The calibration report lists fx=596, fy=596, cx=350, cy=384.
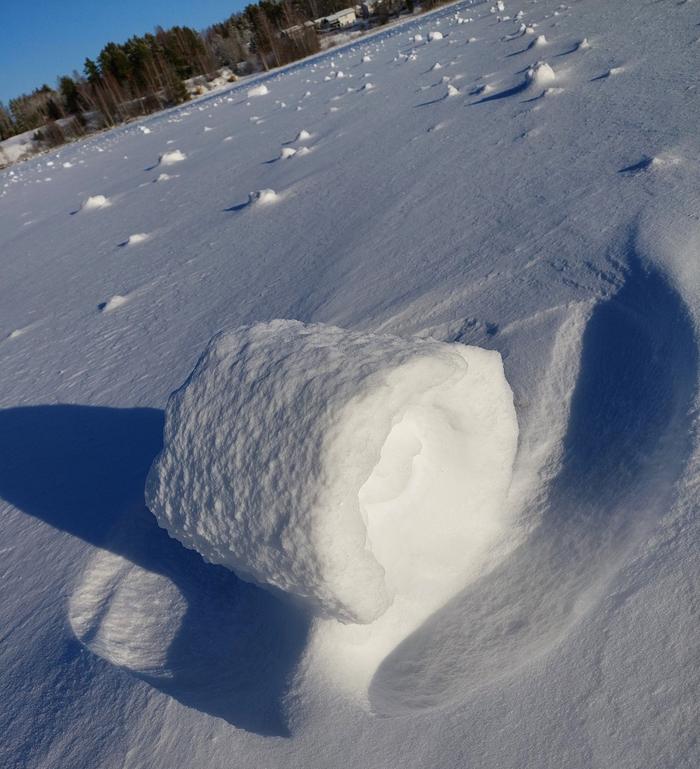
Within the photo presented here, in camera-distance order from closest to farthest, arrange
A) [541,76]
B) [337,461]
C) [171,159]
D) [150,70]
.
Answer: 1. [337,461]
2. [541,76]
3. [171,159]
4. [150,70]

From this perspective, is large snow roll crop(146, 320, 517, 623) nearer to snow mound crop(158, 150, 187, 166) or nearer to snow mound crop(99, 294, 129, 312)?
snow mound crop(99, 294, 129, 312)

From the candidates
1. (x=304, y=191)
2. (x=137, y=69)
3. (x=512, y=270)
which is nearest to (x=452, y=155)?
(x=304, y=191)

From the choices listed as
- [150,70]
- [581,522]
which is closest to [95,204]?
[581,522]

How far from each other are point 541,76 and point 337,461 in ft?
18.1

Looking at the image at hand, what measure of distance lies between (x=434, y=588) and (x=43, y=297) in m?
4.72

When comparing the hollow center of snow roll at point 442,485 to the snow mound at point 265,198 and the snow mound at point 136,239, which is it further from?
the snow mound at point 136,239

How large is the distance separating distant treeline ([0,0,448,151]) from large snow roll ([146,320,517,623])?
109ft

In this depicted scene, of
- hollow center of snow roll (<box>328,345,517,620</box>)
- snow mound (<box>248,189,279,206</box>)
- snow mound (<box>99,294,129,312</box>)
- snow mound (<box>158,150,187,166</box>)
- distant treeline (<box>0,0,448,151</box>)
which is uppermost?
distant treeline (<box>0,0,448,151</box>)

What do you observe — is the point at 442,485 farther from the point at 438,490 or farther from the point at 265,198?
the point at 265,198

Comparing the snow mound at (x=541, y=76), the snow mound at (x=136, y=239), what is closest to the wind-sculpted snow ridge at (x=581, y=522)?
the snow mound at (x=541, y=76)

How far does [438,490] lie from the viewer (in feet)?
5.24

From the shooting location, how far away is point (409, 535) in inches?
61.7

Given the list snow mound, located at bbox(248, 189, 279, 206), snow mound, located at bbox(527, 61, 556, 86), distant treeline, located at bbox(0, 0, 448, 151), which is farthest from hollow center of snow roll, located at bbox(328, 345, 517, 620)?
distant treeline, located at bbox(0, 0, 448, 151)

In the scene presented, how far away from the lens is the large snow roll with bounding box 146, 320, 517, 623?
4.25 ft
